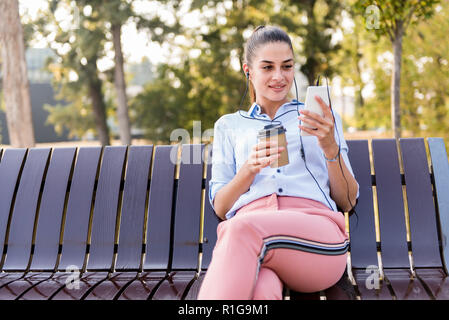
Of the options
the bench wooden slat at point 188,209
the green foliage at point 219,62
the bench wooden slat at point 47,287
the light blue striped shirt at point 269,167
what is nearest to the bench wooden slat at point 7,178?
the bench wooden slat at point 47,287

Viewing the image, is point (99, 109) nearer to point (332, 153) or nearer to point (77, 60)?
point (77, 60)

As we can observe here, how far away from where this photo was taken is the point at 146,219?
10.4 ft

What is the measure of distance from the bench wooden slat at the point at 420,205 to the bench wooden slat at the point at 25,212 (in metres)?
2.46

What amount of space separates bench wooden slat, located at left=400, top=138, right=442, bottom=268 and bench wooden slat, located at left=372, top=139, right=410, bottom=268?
0.18 ft

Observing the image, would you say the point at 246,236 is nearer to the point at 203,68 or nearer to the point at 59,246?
the point at 59,246

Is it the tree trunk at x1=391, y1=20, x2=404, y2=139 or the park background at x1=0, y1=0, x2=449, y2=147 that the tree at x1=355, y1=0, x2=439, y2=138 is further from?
the park background at x1=0, y1=0, x2=449, y2=147

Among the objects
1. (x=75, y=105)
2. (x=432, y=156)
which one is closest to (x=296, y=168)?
(x=432, y=156)

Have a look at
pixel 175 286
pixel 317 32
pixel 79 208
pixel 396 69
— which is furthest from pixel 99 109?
pixel 175 286

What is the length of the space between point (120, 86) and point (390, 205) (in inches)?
→ 618

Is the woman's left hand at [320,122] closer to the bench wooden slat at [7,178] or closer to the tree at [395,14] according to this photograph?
the bench wooden slat at [7,178]

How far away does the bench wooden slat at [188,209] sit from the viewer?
300 centimetres

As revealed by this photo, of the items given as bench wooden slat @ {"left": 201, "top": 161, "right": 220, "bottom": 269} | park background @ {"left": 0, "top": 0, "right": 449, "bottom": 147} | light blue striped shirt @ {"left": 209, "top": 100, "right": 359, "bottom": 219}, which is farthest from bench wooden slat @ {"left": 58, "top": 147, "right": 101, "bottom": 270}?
park background @ {"left": 0, "top": 0, "right": 449, "bottom": 147}

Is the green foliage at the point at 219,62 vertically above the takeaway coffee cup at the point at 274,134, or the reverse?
the green foliage at the point at 219,62
